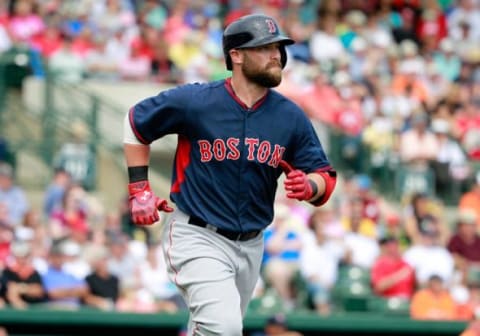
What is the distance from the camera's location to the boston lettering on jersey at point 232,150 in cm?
656

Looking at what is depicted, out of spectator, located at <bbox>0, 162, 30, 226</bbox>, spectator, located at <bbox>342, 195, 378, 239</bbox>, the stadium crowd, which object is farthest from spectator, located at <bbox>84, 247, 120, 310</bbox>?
spectator, located at <bbox>342, 195, 378, 239</bbox>

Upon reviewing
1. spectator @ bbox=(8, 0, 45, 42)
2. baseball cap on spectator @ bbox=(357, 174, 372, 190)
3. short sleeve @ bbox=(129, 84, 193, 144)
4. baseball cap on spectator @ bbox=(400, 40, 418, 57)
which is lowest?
baseball cap on spectator @ bbox=(357, 174, 372, 190)

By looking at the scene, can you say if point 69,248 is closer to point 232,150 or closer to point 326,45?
point 232,150

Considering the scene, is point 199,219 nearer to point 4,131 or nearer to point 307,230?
point 307,230

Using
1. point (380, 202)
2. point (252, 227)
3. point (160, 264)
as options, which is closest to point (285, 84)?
point (380, 202)

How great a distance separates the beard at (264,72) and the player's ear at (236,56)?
33mm

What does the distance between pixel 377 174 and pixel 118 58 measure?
3.35 m

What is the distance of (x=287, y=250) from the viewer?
12.3 metres

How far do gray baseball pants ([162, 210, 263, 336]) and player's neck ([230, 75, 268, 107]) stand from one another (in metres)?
0.67

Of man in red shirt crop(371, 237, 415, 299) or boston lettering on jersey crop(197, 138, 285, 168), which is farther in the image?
man in red shirt crop(371, 237, 415, 299)

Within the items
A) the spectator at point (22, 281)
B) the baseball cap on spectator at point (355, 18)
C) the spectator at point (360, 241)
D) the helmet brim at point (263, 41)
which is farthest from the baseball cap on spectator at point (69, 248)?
the baseball cap on spectator at point (355, 18)

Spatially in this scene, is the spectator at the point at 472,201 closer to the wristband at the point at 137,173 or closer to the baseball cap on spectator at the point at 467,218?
the baseball cap on spectator at the point at 467,218

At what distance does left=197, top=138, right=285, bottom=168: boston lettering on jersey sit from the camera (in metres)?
6.56

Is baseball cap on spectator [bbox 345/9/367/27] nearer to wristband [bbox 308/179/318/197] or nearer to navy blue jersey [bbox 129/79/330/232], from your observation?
navy blue jersey [bbox 129/79/330/232]
